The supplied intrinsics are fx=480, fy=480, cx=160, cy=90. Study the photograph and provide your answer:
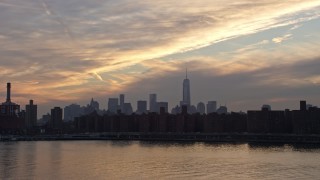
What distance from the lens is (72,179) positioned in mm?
64812

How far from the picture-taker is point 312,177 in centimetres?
6838

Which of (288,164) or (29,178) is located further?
(288,164)

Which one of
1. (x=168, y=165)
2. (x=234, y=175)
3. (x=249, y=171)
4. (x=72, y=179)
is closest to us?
(x=72, y=179)

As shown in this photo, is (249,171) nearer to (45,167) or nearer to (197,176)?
(197,176)

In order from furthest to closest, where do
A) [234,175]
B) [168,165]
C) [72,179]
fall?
[168,165], [234,175], [72,179]

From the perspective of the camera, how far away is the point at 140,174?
71.5 metres

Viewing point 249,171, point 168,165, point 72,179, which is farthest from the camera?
point 168,165

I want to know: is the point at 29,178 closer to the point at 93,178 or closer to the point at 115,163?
the point at 93,178

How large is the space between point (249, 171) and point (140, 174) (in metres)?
18.0

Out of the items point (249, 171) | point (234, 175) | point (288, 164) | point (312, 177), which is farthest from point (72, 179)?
point (288, 164)

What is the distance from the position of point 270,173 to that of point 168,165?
63.2 ft

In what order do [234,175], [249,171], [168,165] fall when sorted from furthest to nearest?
1. [168,165]
2. [249,171]
3. [234,175]

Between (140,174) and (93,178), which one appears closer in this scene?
(93,178)

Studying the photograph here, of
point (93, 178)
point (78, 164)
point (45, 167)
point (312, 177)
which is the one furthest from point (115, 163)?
point (312, 177)
